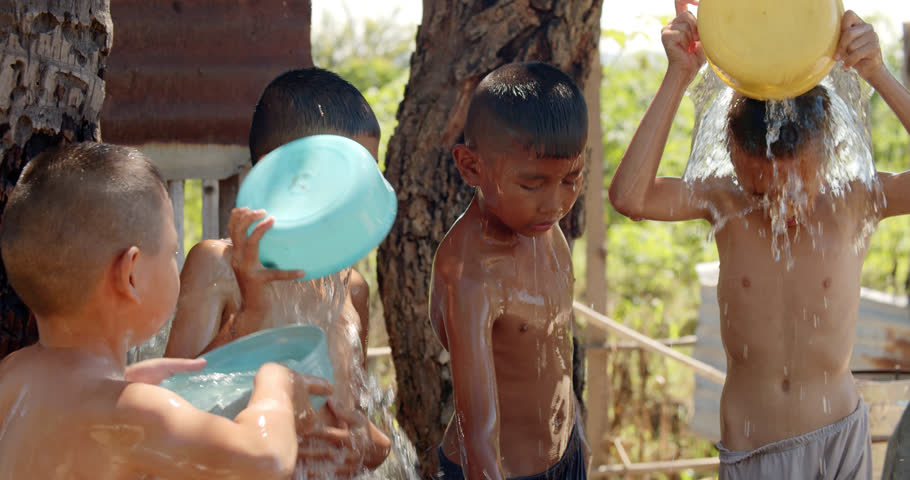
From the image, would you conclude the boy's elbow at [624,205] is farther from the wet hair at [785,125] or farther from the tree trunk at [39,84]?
the tree trunk at [39,84]

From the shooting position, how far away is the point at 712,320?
19.7ft

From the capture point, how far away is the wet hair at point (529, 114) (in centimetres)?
223

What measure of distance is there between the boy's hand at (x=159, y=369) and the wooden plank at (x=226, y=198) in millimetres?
1780

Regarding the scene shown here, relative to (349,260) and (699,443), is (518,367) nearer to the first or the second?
(349,260)

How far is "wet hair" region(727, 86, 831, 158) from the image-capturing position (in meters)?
2.71

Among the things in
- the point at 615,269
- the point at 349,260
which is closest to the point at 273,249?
the point at 349,260

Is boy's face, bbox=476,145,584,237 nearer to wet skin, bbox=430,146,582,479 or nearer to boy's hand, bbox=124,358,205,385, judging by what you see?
wet skin, bbox=430,146,582,479

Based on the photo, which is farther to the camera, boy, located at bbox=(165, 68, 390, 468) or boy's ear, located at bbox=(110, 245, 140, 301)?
boy, located at bbox=(165, 68, 390, 468)

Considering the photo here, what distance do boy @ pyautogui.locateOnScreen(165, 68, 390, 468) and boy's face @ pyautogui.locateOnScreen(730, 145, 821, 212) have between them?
3.90ft

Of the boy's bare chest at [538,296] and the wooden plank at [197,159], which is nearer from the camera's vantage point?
the boy's bare chest at [538,296]

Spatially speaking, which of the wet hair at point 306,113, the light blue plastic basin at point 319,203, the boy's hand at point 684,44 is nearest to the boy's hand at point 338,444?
the light blue plastic basin at point 319,203

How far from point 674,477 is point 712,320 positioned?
1164mm

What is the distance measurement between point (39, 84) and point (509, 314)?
49.7 inches

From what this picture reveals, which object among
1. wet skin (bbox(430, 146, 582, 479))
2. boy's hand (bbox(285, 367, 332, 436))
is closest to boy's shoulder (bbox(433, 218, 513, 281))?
wet skin (bbox(430, 146, 582, 479))
